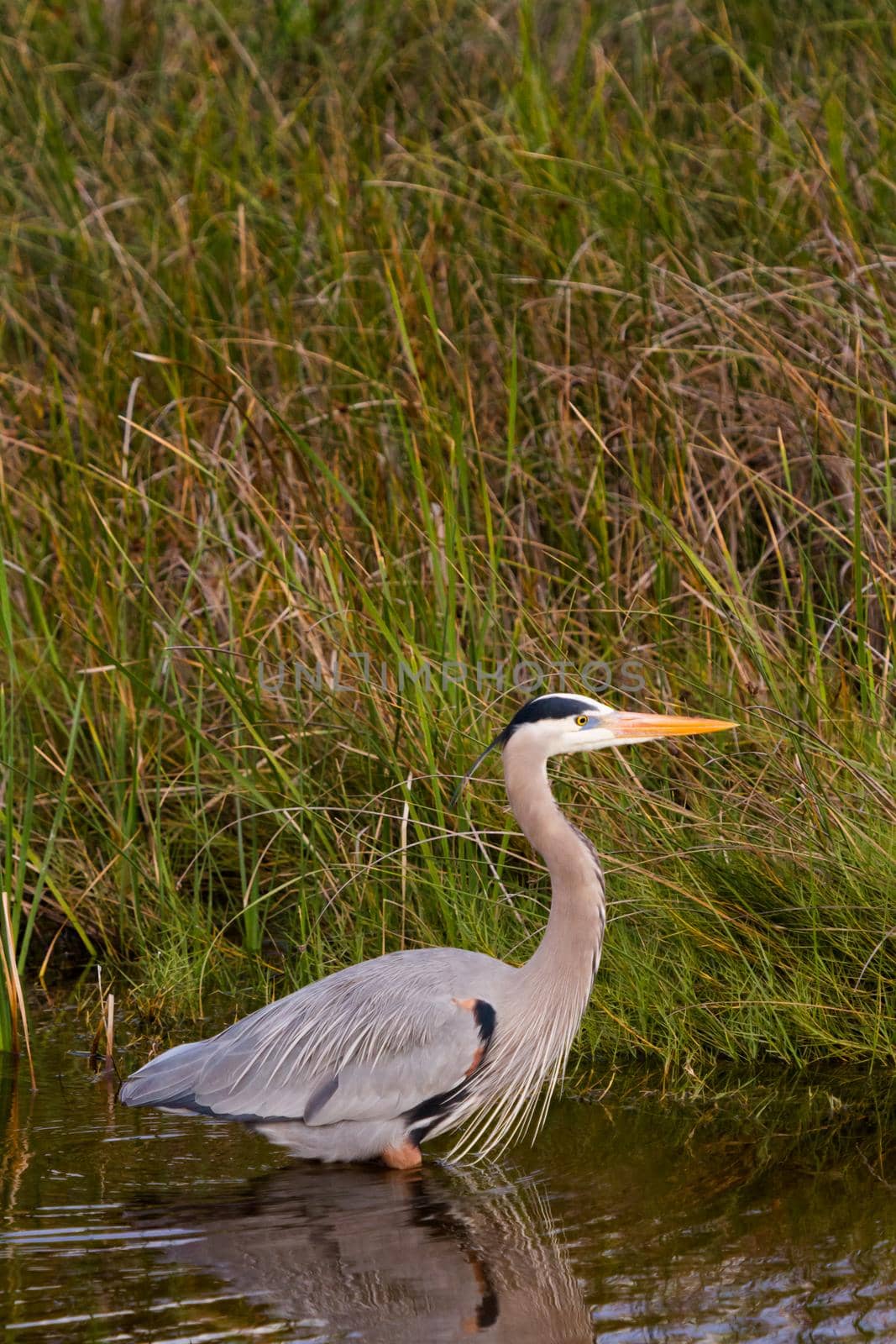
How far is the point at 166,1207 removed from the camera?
12.1 ft

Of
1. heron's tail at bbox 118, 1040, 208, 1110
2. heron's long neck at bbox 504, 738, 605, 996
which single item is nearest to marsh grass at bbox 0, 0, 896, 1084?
heron's long neck at bbox 504, 738, 605, 996

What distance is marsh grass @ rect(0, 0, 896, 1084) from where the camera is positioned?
4.54m

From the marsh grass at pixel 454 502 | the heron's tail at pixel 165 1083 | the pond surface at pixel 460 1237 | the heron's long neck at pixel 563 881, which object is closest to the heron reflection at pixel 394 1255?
the pond surface at pixel 460 1237

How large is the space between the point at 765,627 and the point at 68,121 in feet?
15.9

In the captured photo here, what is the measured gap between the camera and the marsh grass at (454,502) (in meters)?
4.54

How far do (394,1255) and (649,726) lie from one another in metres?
1.28

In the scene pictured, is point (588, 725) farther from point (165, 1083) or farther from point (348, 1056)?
point (165, 1083)

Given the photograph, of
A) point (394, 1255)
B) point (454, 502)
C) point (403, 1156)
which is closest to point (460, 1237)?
point (394, 1255)

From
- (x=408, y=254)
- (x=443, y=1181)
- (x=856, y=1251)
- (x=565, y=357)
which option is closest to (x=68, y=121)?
(x=408, y=254)

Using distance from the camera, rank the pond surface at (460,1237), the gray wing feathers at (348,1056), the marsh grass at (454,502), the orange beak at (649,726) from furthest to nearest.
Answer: the marsh grass at (454,502)
the gray wing feathers at (348,1056)
the orange beak at (649,726)
the pond surface at (460,1237)

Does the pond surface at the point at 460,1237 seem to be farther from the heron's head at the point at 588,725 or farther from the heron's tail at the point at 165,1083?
the heron's head at the point at 588,725

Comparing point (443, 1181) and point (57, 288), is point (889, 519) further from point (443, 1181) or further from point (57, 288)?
point (57, 288)

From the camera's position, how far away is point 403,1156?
4.07 m

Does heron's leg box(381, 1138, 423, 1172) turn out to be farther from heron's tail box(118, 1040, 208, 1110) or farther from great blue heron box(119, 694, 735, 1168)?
heron's tail box(118, 1040, 208, 1110)
